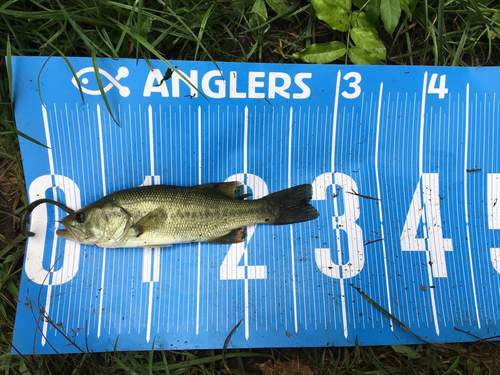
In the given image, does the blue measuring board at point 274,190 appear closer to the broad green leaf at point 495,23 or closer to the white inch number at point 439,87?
the white inch number at point 439,87

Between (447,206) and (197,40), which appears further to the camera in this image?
(447,206)

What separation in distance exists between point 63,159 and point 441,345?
3721mm

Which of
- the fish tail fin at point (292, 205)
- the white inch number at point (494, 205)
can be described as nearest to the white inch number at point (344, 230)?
the fish tail fin at point (292, 205)

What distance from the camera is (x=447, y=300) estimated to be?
234 cm

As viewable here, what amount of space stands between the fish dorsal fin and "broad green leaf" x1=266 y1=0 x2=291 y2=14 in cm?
156

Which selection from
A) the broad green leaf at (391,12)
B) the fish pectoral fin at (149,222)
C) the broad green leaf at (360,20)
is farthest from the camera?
the broad green leaf at (360,20)

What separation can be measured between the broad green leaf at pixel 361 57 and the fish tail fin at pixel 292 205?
120 cm

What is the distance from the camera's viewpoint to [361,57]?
7.75 ft

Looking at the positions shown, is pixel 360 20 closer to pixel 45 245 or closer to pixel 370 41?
pixel 370 41

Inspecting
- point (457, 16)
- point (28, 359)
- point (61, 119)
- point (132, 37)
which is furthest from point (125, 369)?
point (457, 16)

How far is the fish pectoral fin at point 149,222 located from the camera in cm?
208

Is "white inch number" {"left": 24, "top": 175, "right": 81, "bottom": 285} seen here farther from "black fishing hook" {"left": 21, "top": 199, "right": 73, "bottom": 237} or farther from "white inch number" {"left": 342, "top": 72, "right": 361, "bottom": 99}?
"white inch number" {"left": 342, "top": 72, "right": 361, "bottom": 99}

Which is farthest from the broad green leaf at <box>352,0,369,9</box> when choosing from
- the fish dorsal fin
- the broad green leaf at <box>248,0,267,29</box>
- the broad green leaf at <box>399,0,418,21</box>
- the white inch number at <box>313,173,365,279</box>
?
the fish dorsal fin

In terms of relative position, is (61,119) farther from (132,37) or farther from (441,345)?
(441,345)
